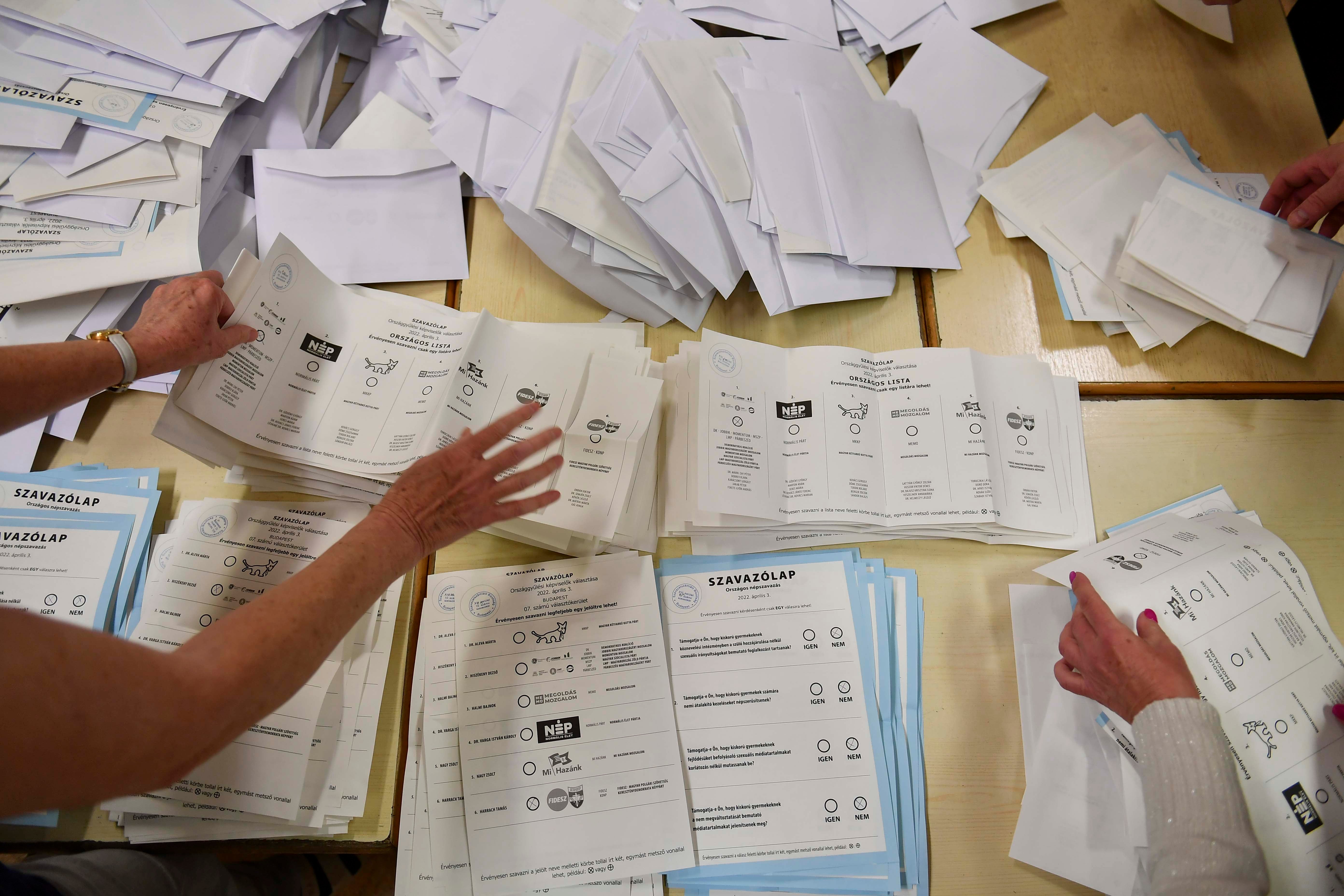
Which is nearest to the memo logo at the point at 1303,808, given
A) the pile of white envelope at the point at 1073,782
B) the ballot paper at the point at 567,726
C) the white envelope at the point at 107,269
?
the pile of white envelope at the point at 1073,782

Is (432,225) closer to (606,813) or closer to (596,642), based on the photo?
(596,642)

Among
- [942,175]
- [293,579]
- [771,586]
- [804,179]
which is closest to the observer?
[293,579]

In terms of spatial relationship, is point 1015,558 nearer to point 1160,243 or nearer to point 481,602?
point 1160,243

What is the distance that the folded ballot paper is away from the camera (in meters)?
0.86

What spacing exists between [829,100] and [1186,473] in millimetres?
762

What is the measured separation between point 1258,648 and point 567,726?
2.65 ft

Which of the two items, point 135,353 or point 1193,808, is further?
point 135,353

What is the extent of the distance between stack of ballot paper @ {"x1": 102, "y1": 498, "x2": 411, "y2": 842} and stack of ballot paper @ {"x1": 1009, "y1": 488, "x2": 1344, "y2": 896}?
78 cm

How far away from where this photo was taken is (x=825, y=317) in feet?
3.81

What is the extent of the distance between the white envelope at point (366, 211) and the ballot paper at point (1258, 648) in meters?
1.00

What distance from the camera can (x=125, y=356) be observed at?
877 millimetres

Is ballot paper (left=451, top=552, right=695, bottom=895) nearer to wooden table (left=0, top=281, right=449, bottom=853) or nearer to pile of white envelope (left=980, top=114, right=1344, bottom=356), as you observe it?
wooden table (left=0, top=281, right=449, bottom=853)

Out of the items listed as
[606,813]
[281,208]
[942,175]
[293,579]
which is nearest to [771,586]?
[606,813]

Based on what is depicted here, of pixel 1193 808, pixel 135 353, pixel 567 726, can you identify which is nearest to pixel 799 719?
pixel 567 726
